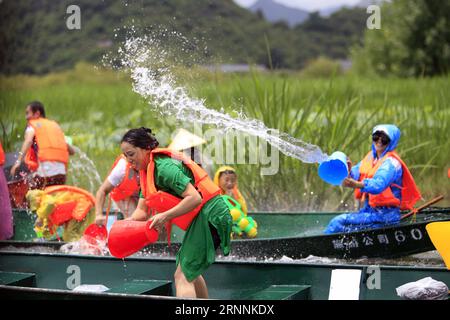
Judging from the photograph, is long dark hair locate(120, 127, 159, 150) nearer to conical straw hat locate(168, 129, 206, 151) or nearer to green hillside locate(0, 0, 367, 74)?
conical straw hat locate(168, 129, 206, 151)

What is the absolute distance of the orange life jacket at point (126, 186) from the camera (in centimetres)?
769

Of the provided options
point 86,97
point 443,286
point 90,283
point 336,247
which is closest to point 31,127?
point 90,283

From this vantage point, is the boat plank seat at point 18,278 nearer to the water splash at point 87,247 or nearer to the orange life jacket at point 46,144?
the water splash at point 87,247

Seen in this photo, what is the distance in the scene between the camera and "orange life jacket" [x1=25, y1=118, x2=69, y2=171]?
918cm

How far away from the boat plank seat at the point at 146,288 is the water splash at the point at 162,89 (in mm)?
1249

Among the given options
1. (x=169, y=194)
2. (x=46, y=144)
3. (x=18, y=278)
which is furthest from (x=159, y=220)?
(x=46, y=144)

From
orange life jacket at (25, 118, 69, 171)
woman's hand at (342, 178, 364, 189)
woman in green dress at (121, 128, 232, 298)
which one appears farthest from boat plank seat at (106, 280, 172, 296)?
orange life jacket at (25, 118, 69, 171)

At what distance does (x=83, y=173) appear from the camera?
11.0 metres

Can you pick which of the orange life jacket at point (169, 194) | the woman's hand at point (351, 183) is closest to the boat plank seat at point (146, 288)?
the orange life jacket at point (169, 194)

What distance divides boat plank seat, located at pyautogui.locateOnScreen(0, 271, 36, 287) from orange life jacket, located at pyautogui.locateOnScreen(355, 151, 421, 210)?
2.78 metres

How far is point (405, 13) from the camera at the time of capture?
27625 mm

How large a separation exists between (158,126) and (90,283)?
4875 mm

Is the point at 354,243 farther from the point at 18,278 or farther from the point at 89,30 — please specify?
the point at 89,30
